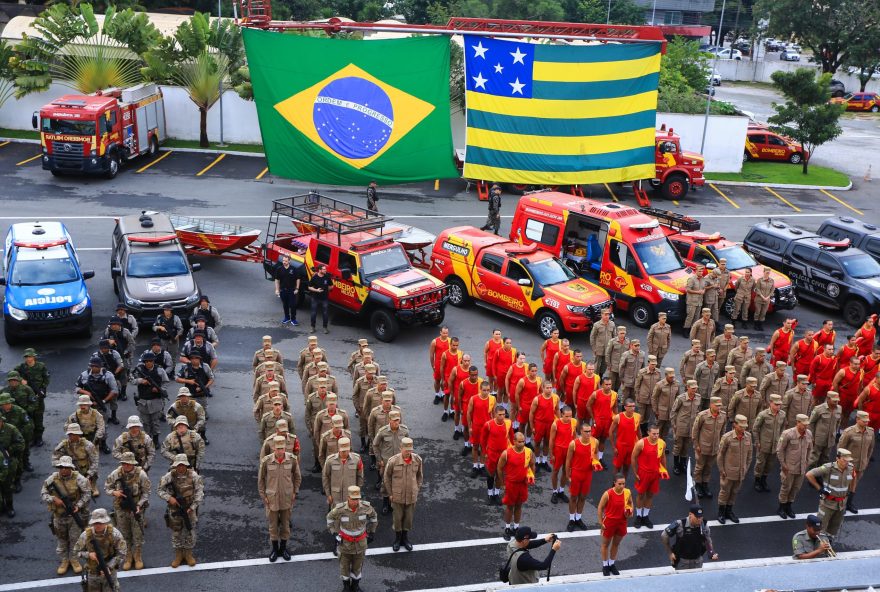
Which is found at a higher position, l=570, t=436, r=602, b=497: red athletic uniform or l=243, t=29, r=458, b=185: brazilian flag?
l=243, t=29, r=458, b=185: brazilian flag

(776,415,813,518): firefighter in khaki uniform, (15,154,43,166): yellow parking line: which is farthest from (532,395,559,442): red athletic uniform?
(15,154,43,166): yellow parking line

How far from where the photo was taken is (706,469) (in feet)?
45.0

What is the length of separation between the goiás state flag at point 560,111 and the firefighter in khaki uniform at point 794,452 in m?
11.3

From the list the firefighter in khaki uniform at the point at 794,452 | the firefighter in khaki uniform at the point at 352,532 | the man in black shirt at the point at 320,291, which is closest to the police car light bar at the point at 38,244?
the man in black shirt at the point at 320,291

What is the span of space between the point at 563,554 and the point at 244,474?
472 centimetres

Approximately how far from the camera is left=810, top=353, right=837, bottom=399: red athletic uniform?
15.9 metres

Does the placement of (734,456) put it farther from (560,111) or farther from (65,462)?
(560,111)

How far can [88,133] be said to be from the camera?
97.5ft

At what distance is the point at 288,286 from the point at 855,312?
492 inches

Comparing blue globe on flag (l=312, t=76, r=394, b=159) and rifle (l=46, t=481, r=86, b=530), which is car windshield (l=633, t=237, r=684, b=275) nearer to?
blue globe on flag (l=312, t=76, r=394, b=159)

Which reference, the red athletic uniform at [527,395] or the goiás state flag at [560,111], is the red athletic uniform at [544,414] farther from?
the goiás state flag at [560,111]

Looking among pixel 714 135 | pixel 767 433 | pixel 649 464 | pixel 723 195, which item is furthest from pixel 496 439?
pixel 714 135

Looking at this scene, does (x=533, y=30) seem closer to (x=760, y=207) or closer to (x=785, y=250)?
(x=785, y=250)

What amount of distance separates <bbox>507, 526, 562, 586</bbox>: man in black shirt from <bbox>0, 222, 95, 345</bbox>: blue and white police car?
36.9 ft
